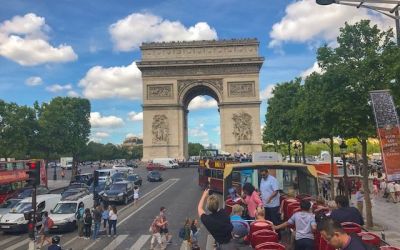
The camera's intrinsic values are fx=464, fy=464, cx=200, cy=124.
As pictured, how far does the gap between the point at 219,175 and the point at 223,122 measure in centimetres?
4852

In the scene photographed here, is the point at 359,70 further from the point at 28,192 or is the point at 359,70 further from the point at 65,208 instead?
the point at 28,192

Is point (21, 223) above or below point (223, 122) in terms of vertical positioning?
below

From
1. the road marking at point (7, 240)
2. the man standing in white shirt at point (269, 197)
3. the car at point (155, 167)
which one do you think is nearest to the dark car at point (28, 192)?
the road marking at point (7, 240)

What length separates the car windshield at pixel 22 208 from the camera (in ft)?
79.8

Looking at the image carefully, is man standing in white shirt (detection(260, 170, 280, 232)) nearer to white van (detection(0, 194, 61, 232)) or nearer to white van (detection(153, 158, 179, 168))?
white van (detection(0, 194, 61, 232))

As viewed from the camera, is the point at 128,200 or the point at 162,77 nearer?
the point at 128,200

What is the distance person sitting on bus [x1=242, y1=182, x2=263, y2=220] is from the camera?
1103cm

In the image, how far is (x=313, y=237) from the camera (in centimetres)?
920

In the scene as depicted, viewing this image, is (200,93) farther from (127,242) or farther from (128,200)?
(127,242)

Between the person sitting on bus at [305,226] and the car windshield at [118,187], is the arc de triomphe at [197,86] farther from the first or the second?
the person sitting on bus at [305,226]

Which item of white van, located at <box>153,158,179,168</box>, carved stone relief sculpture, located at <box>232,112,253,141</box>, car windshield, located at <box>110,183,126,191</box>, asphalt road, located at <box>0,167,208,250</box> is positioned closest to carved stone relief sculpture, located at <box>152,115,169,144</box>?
white van, located at <box>153,158,179,168</box>

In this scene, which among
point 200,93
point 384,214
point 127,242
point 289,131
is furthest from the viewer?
point 200,93

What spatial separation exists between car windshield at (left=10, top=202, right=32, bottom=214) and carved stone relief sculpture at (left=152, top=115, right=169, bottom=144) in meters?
55.3

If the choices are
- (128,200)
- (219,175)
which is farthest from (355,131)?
(128,200)
